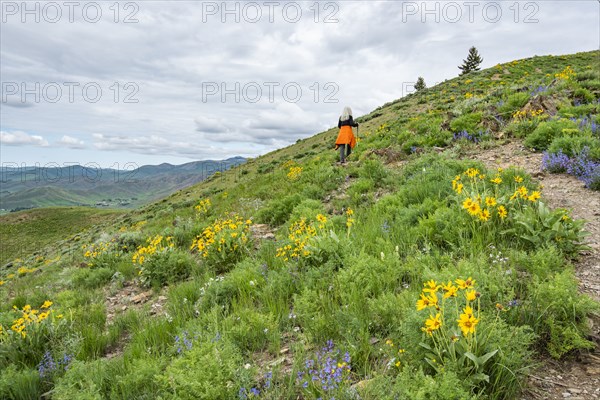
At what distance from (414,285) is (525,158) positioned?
6525mm

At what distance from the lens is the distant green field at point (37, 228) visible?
48500 mm

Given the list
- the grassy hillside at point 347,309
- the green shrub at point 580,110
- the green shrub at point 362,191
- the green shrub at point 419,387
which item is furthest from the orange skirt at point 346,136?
the green shrub at point 419,387

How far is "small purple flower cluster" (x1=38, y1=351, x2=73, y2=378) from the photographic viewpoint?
146 inches

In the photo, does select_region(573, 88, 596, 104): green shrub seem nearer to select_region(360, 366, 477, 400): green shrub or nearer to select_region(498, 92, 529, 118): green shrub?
select_region(498, 92, 529, 118): green shrub

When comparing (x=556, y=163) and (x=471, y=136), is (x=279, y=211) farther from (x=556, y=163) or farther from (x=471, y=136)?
(x=471, y=136)

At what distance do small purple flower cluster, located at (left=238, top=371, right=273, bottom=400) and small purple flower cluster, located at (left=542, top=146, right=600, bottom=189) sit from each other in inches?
263

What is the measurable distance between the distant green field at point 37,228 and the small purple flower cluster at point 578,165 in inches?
1891

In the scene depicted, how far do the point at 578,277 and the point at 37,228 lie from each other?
3074 inches

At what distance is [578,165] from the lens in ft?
22.6

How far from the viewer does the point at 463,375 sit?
2.47 metres

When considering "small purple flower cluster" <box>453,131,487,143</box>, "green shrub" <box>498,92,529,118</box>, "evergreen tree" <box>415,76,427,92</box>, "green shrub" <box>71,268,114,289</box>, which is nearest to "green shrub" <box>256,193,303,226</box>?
"green shrub" <box>71,268,114,289</box>

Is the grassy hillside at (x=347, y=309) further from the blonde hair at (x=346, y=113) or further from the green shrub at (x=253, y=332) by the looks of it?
the blonde hair at (x=346, y=113)

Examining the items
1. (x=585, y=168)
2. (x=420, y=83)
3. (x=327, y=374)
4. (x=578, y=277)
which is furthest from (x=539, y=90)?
(x=420, y=83)

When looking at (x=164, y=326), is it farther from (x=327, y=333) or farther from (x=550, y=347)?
(x=550, y=347)
